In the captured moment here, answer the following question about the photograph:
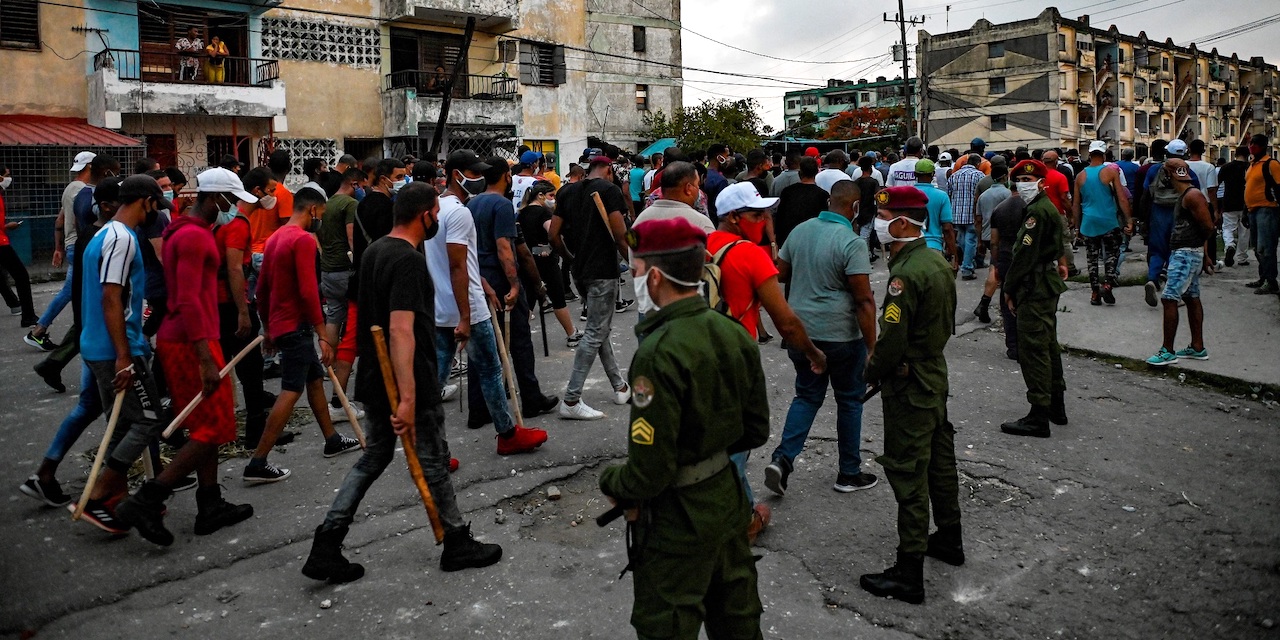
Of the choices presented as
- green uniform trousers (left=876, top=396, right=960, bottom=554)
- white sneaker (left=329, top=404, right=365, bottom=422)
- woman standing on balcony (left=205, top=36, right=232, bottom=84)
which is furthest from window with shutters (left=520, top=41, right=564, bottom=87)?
green uniform trousers (left=876, top=396, right=960, bottom=554)

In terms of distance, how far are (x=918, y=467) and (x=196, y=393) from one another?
3.88 m

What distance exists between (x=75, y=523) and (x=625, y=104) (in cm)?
3558

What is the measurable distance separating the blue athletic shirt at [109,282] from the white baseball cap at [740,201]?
317 cm

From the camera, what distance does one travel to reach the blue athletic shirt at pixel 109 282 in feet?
16.1

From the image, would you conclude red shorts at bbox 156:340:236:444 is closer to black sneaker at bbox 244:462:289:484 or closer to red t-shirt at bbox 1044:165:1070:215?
black sneaker at bbox 244:462:289:484

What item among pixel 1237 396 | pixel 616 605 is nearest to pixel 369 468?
pixel 616 605

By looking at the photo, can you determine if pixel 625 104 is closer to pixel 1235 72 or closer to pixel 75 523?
pixel 75 523

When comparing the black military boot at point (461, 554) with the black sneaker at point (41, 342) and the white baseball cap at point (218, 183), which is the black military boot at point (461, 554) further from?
the black sneaker at point (41, 342)

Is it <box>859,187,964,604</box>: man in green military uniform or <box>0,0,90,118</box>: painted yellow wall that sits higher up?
<box>0,0,90,118</box>: painted yellow wall

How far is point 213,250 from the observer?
5090 mm

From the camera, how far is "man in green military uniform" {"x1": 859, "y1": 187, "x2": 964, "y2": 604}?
4.21 m

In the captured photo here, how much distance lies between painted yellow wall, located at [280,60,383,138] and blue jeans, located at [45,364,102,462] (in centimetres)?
2214

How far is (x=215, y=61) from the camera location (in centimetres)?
2345

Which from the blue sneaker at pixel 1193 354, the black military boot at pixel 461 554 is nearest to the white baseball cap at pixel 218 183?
the black military boot at pixel 461 554
